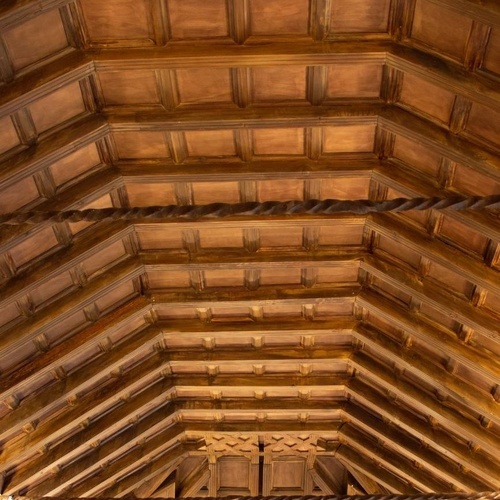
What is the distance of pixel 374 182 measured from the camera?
8219 mm

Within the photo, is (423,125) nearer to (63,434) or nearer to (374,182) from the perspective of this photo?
(374,182)

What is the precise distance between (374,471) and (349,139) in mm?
8499

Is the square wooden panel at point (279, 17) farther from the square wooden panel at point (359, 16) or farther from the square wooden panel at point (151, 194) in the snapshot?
the square wooden panel at point (151, 194)

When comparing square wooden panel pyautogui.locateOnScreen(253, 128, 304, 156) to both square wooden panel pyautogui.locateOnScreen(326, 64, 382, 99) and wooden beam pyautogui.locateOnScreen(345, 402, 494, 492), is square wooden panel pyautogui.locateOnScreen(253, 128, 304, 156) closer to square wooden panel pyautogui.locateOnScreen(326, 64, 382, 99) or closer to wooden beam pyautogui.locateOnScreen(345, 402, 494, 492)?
square wooden panel pyautogui.locateOnScreen(326, 64, 382, 99)

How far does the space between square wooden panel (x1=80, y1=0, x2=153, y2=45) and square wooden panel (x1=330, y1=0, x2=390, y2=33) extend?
156 centimetres

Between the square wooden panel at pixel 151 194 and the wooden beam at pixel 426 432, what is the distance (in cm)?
531

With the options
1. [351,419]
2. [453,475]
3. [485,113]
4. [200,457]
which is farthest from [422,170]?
[200,457]

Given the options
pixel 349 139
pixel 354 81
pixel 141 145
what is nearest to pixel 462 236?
pixel 349 139

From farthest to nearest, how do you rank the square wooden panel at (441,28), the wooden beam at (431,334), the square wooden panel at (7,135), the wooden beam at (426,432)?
the wooden beam at (426,432) < the wooden beam at (431,334) < the square wooden panel at (7,135) < the square wooden panel at (441,28)

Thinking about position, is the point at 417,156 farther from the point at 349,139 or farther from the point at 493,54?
the point at 493,54

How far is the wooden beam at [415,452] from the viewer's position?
1170 cm

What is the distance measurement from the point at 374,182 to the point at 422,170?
2.13ft

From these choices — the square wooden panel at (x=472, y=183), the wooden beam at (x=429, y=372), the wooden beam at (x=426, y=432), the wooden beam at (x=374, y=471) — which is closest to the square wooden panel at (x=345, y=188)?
the square wooden panel at (x=472, y=183)

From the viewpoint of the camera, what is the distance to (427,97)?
22.8ft
